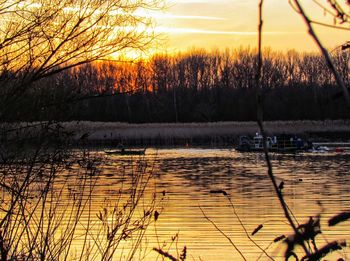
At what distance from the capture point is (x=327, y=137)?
1778 inches

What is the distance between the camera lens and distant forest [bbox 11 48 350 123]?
5.90 metres

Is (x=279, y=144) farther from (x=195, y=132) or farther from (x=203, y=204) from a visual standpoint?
(x=203, y=204)

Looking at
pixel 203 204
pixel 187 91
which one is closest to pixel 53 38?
pixel 203 204

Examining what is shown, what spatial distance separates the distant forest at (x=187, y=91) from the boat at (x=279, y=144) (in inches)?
109

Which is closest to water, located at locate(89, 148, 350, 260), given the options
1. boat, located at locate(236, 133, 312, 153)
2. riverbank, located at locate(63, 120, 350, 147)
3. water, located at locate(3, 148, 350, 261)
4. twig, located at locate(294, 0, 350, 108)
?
water, located at locate(3, 148, 350, 261)

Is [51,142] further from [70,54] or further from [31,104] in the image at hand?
[70,54]

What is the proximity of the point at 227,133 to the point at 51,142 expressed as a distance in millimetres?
34303

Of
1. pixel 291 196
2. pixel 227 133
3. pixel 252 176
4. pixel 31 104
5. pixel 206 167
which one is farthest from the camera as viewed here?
pixel 227 133

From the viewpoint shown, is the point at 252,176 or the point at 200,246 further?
the point at 252,176

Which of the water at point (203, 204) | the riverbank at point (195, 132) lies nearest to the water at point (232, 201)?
the water at point (203, 204)

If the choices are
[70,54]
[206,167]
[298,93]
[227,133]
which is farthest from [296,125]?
[70,54]

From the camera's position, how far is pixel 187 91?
64.8m

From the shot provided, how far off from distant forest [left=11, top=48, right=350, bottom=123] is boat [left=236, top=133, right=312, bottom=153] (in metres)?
2.76

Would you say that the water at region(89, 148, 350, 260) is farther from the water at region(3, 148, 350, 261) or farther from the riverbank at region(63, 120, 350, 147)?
the riverbank at region(63, 120, 350, 147)
